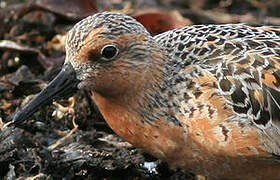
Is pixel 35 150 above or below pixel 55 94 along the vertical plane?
below

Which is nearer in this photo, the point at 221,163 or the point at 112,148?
the point at 221,163

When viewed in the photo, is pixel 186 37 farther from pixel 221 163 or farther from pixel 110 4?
pixel 110 4

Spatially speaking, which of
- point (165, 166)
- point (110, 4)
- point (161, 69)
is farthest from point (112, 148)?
point (110, 4)

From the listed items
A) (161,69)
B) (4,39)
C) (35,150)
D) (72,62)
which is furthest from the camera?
(4,39)

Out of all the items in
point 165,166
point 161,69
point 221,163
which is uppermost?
point 161,69

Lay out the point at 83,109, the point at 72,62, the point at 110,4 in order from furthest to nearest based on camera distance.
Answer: the point at 110,4 < the point at 83,109 < the point at 72,62

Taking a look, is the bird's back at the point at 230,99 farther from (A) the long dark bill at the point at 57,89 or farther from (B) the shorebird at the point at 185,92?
(A) the long dark bill at the point at 57,89
